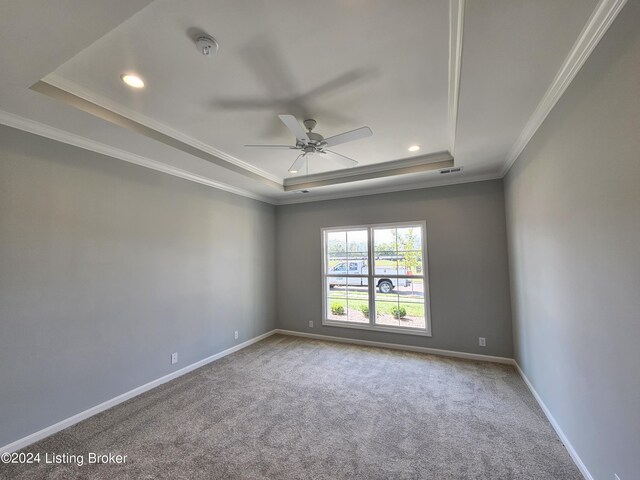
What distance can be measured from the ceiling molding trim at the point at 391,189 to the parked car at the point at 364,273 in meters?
1.25

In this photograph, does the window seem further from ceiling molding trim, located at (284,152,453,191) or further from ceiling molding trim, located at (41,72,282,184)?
ceiling molding trim, located at (41,72,282,184)

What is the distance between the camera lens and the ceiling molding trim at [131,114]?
6.49ft

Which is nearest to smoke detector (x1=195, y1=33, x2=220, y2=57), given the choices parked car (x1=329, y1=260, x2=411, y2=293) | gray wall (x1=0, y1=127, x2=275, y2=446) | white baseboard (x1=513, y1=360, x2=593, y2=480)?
gray wall (x1=0, y1=127, x2=275, y2=446)

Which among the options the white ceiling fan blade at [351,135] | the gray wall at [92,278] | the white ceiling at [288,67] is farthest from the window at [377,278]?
the white ceiling fan blade at [351,135]

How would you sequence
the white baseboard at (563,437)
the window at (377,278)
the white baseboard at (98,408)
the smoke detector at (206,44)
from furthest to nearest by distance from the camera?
the window at (377,278) < the white baseboard at (98,408) < the white baseboard at (563,437) < the smoke detector at (206,44)

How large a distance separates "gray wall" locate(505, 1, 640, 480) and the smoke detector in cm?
211

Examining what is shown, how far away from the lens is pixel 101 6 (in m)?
1.25

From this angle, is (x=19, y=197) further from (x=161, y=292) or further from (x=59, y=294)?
(x=161, y=292)

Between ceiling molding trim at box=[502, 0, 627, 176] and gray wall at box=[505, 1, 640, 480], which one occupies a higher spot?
ceiling molding trim at box=[502, 0, 627, 176]

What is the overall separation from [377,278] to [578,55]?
3.67m

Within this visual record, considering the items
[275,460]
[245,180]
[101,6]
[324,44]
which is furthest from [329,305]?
[101,6]

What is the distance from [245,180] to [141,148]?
4.82 ft

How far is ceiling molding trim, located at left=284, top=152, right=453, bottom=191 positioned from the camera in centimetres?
373

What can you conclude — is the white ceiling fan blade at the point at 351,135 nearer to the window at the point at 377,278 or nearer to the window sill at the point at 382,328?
the window at the point at 377,278
